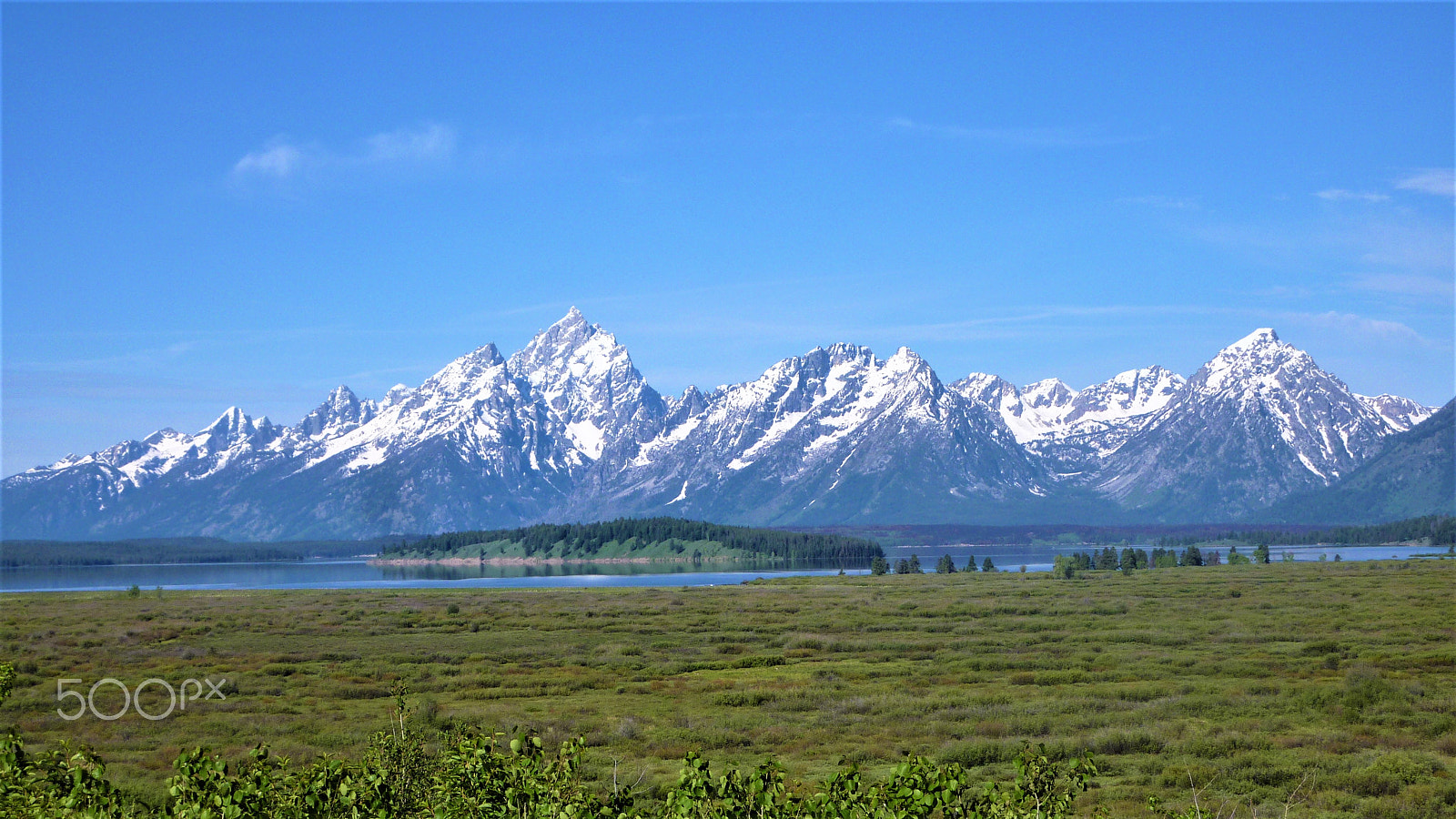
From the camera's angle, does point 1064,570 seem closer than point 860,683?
No

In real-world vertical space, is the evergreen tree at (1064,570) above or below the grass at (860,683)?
below

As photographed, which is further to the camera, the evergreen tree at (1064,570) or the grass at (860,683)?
the evergreen tree at (1064,570)

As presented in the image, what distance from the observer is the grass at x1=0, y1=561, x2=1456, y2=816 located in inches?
1410

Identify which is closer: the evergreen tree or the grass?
the grass

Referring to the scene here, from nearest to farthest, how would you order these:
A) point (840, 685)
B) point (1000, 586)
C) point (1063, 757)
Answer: point (1063, 757) < point (840, 685) < point (1000, 586)

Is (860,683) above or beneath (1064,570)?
above

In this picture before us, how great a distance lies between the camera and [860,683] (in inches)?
2250

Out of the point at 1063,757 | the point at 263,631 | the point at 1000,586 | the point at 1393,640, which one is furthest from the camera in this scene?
the point at 1000,586

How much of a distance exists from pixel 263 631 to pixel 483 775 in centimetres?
8612

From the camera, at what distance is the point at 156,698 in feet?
172

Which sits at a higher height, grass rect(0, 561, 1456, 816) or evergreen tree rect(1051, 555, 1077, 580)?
grass rect(0, 561, 1456, 816)

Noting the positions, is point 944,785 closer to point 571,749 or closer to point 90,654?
point 571,749

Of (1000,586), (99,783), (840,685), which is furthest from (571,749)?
(1000,586)

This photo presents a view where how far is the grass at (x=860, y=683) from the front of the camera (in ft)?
117
